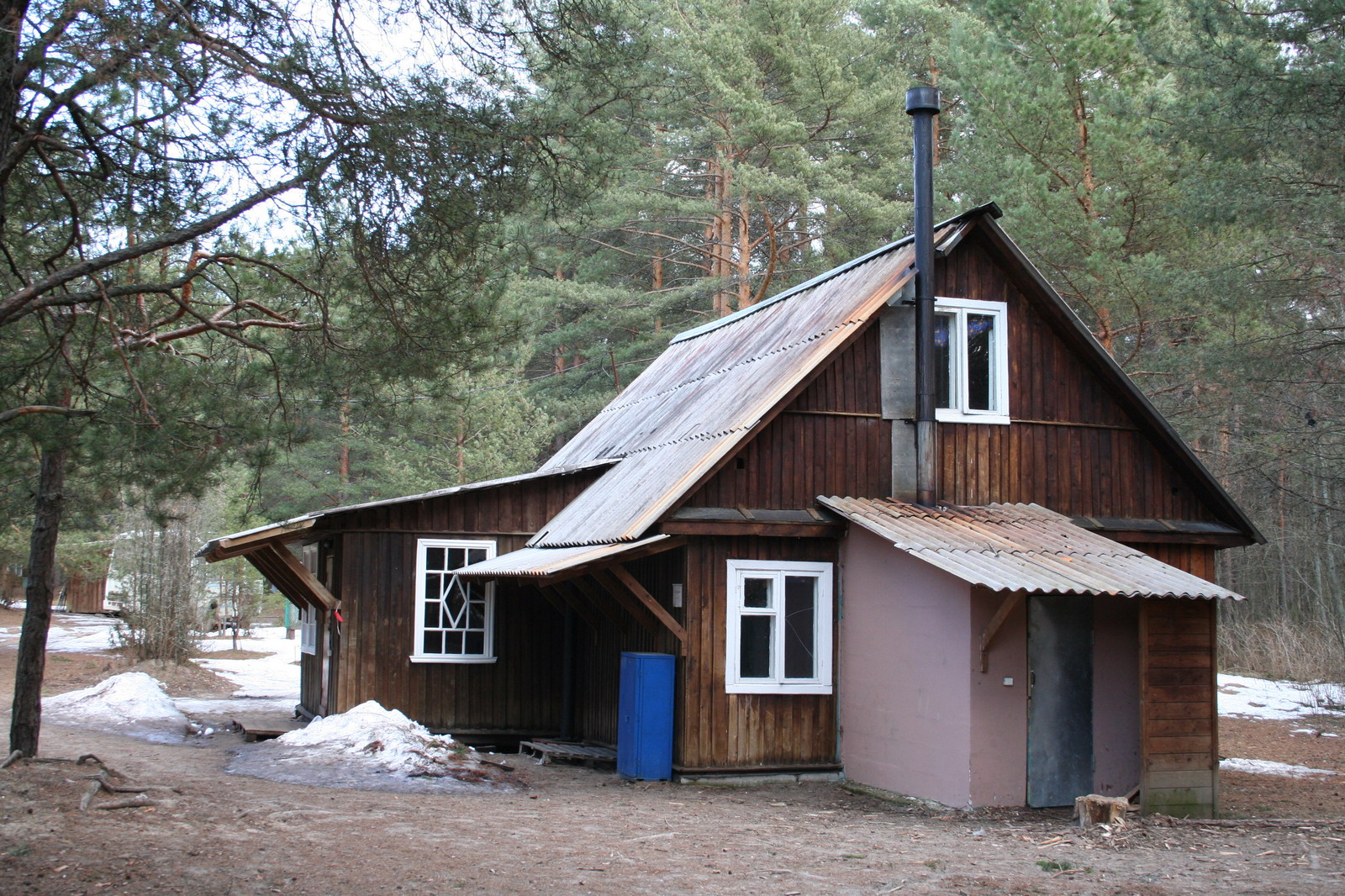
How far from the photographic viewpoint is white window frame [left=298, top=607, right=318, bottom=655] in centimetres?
1492

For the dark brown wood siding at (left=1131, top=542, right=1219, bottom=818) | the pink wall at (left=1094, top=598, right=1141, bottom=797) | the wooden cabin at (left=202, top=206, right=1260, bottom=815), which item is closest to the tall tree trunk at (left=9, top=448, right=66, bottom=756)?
the wooden cabin at (left=202, top=206, right=1260, bottom=815)

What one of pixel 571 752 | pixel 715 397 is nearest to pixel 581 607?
pixel 571 752

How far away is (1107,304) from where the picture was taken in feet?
65.7

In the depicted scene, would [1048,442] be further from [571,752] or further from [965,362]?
[571,752]

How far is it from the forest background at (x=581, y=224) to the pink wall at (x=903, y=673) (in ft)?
13.0

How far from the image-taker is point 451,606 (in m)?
14.0

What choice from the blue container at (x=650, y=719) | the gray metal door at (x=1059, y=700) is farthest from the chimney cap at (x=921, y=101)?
the blue container at (x=650, y=719)

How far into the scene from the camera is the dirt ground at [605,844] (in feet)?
21.6

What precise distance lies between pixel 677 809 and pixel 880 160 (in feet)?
69.4

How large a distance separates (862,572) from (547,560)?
2.95 meters

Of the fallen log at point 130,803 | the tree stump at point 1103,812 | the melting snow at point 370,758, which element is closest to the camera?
the fallen log at point 130,803

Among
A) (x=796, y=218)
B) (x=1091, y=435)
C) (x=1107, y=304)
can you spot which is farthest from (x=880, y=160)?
(x=1091, y=435)

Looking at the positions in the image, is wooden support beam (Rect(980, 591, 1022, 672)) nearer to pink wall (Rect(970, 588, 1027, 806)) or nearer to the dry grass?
pink wall (Rect(970, 588, 1027, 806))

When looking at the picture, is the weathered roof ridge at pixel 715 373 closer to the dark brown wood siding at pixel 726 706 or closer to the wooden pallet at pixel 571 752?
the dark brown wood siding at pixel 726 706
